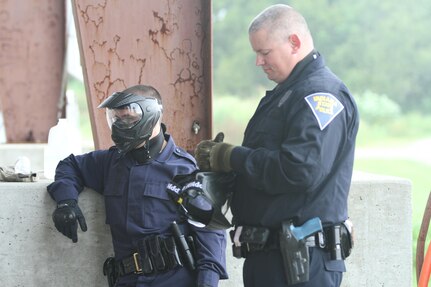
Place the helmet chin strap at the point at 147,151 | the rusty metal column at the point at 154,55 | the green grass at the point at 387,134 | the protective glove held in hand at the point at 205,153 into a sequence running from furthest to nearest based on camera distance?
the green grass at the point at 387,134, the rusty metal column at the point at 154,55, the helmet chin strap at the point at 147,151, the protective glove held in hand at the point at 205,153

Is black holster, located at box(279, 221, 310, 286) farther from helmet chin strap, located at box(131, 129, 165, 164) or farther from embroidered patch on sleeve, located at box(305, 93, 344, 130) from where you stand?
helmet chin strap, located at box(131, 129, 165, 164)

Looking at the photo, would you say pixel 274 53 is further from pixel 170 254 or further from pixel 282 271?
pixel 170 254

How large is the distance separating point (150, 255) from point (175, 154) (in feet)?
1.78

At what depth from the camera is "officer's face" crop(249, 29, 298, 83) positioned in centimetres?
335

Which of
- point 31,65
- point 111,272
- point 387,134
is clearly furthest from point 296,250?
point 387,134

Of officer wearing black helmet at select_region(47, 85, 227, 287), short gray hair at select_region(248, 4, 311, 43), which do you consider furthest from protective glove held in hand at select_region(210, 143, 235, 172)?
officer wearing black helmet at select_region(47, 85, 227, 287)

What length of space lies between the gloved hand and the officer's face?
0.36 meters

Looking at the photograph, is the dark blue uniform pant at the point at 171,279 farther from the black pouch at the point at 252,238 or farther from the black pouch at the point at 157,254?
the black pouch at the point at 252,238

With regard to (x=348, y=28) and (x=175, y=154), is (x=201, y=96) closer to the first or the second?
(x=175, y=154)

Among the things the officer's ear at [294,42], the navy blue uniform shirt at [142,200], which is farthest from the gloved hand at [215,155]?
the navy blue uniform shirt at [142,200]

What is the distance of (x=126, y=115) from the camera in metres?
4.11

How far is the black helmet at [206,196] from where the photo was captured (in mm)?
3518

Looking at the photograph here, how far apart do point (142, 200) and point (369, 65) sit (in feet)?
83.1

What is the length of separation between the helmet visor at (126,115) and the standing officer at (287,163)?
0.70m
